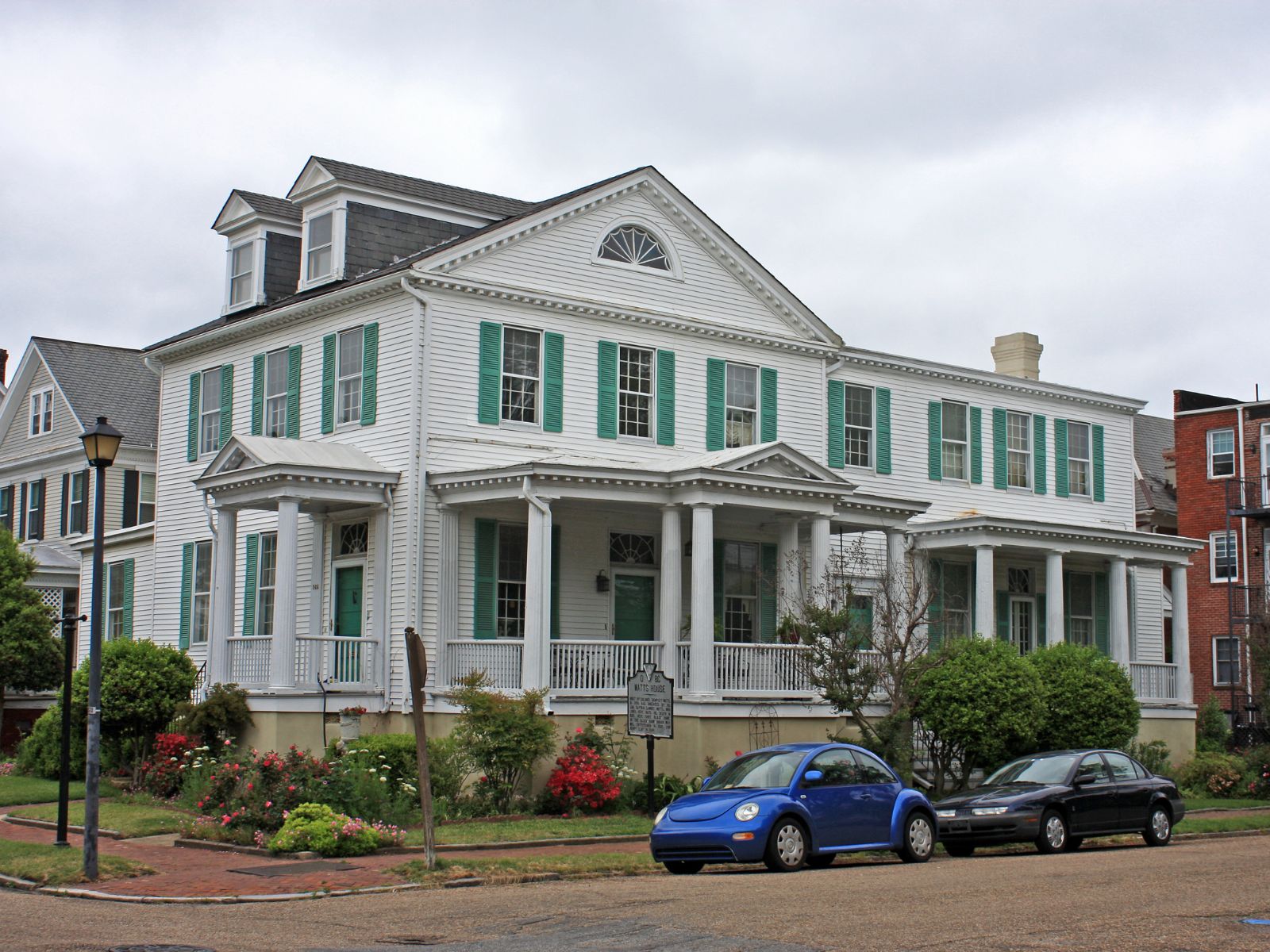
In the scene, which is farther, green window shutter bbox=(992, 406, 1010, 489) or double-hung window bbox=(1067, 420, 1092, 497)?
double-hung window bbox=(1067, 420, 1092, 497)

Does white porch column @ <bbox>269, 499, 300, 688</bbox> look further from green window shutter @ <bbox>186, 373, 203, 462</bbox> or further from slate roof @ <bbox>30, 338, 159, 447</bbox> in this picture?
slate roof @ <bbox>30, 338, 159, 447</bbox>

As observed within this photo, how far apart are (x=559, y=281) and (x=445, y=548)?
206 inches

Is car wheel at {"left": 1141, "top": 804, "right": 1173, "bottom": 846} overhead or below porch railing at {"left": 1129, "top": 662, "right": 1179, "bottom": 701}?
below

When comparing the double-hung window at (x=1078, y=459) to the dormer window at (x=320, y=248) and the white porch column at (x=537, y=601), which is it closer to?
the white porch column at (x=537, y=601)

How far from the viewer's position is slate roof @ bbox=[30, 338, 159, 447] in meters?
38.5

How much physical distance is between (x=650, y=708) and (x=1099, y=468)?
17193mm

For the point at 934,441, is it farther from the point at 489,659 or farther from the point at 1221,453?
the point at 1221,453

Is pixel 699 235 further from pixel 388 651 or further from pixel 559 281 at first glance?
pixel 388 651

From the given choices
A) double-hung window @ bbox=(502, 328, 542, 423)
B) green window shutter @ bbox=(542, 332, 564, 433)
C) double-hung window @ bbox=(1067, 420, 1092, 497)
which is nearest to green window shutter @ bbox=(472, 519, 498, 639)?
double-hung window @ bbox=(502, 328, 542, 423)

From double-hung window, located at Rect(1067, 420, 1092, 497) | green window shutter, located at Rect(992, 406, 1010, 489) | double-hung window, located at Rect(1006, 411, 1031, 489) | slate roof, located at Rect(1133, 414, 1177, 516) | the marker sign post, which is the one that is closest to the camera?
the marker sign post

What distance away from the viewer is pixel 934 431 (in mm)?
31703

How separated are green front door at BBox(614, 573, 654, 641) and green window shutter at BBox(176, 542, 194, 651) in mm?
8439

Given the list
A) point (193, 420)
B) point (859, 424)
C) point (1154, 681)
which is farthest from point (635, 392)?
point (1154, 681)

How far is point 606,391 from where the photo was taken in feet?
86.2
